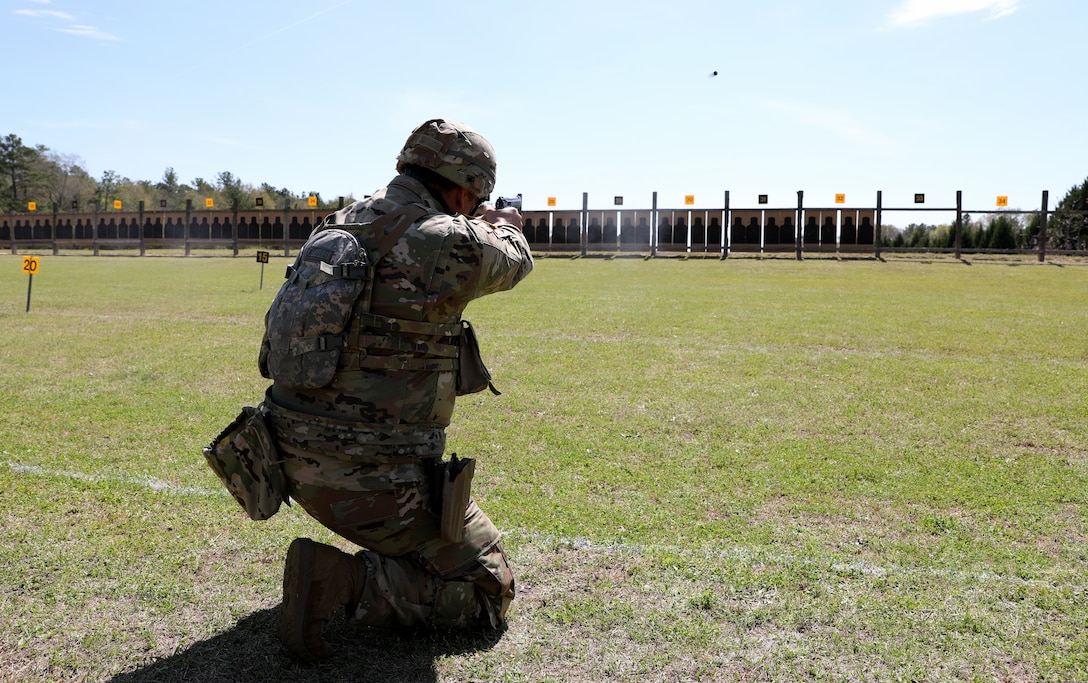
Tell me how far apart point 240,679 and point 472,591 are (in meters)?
0.78

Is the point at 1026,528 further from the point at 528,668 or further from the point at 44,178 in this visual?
the point at 44,178

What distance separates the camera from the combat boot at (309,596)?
2650mm

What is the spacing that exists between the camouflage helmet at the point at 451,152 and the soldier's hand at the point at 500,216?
19 centimetres

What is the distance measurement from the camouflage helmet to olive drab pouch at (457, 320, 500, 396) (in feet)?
1.73

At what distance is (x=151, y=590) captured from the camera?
10.6 feet

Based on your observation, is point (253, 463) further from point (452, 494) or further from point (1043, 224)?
point (1043, 224)

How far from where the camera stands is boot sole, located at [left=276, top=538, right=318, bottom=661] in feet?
8.69

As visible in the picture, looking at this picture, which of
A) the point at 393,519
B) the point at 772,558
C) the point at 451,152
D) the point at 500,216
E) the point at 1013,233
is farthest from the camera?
the point at 1013,233

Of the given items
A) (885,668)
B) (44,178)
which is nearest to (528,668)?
(885,668)

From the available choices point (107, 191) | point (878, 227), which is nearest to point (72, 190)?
point (107, 191)

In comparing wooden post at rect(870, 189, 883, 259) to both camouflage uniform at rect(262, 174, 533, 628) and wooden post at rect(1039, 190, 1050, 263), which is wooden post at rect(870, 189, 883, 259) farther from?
camouflage uniform at rect(262, 174, 533, 628)

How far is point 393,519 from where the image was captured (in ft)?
9.17

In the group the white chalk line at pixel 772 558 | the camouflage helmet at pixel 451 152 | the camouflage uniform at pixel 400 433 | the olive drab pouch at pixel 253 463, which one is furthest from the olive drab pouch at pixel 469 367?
the white chalk line at pixel 772 558

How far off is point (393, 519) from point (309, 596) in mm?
351
